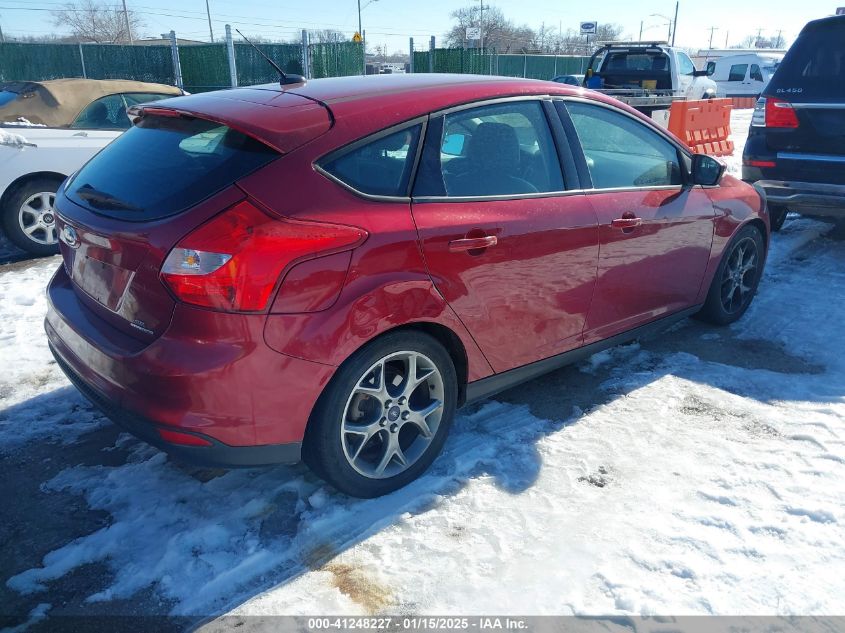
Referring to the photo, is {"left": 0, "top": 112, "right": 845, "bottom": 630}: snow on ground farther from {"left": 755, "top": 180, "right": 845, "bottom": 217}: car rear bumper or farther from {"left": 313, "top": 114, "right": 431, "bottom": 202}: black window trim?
{"left": 755, "top": 180, "right": 845, "bottom": 217}: car rear bumper

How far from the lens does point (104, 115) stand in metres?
7.22

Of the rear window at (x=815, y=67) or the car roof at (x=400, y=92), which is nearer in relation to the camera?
the car roof at (x=400, y=92)

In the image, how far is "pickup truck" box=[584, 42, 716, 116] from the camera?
47.7ft

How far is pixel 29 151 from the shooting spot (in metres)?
6.04

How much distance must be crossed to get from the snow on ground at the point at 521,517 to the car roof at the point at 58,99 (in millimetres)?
4248

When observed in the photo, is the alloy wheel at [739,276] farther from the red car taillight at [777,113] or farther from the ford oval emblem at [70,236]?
the ford oval emblem at [70,236]

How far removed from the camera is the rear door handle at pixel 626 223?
3602 millimetres

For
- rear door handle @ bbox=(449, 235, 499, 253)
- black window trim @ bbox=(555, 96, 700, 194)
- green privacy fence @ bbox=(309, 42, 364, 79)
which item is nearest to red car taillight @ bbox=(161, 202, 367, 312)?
rear door handle @ bbox=(449, 235, 499, 253)

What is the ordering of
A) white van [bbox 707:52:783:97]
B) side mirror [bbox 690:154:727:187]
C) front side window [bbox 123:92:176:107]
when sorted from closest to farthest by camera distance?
side mirror [bbox 690:154:727:187] < front side window [bbox 123:92:176:107] < white van [bbox 707:52:783:97]

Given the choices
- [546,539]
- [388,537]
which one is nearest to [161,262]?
[388,537]

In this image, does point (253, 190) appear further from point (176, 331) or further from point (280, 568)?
point (280, 568)

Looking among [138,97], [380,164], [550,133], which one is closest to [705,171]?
[550,133]

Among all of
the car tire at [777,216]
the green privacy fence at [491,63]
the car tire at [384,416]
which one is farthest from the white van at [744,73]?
the car tire at [384,416]

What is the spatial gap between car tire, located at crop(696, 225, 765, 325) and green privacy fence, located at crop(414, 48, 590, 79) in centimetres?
1503
